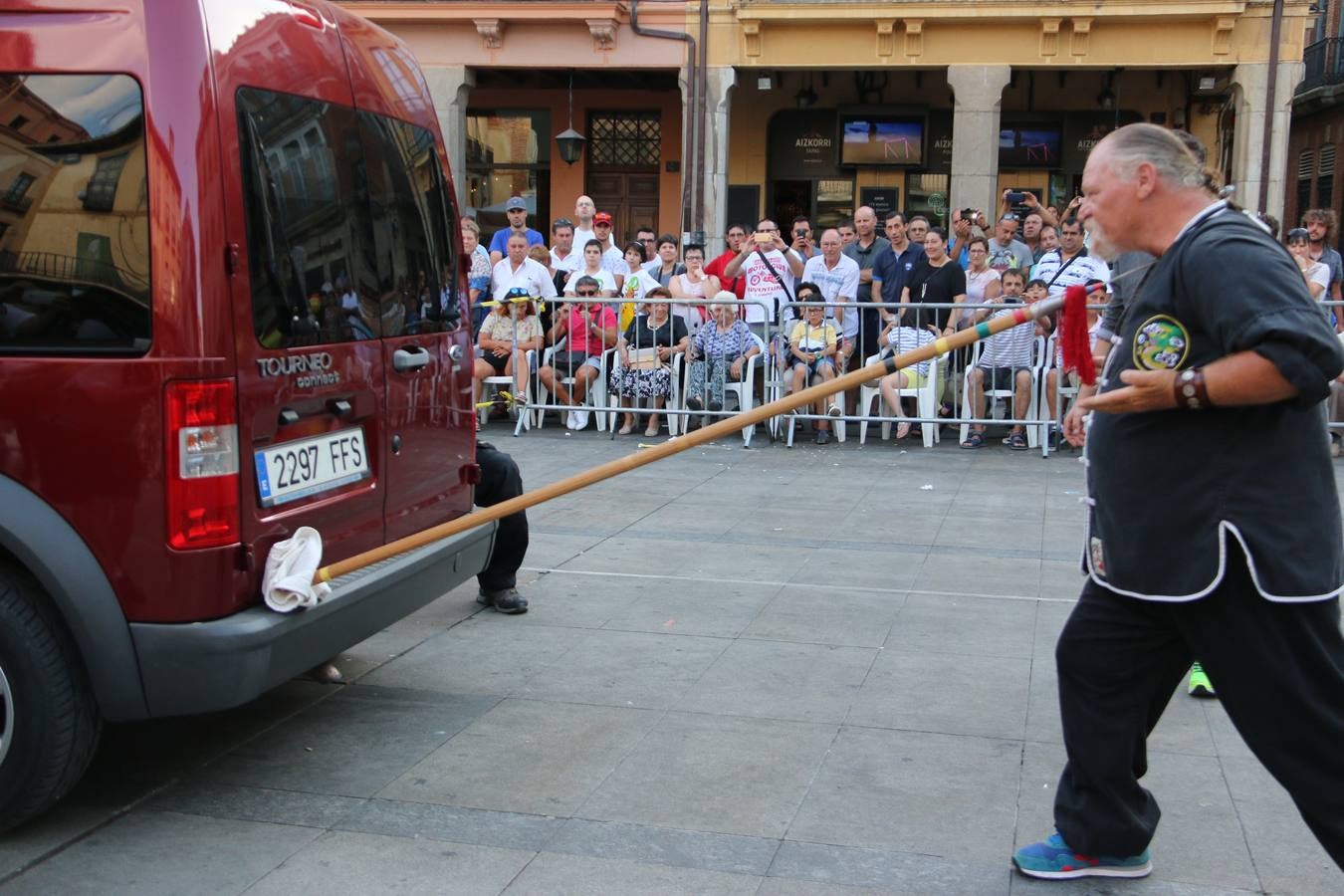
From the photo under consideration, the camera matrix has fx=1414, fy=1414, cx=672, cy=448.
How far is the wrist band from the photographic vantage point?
312 centimetres

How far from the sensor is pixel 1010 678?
5.49 m

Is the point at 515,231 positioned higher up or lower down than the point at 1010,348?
higher up

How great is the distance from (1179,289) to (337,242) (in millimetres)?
2553

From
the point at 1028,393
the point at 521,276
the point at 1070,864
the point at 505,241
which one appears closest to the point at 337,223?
the point at 1070,864

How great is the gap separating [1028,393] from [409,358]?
773 centimetres

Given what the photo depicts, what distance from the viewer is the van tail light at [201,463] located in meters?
3.82

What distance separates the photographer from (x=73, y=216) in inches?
152

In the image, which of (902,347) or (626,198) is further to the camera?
(626,198)

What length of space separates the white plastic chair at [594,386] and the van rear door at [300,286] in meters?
7.69

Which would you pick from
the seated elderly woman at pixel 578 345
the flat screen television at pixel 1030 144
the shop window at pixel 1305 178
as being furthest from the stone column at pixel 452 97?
the shop window at pixel 1305 178

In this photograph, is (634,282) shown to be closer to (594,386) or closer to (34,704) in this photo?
(594,386)

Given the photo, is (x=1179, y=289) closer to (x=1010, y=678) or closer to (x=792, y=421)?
(x=1010, y=678)

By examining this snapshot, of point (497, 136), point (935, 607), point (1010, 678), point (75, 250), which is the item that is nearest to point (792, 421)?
point (935, 607)

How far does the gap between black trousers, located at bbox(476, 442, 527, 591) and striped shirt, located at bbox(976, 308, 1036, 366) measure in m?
6.25
